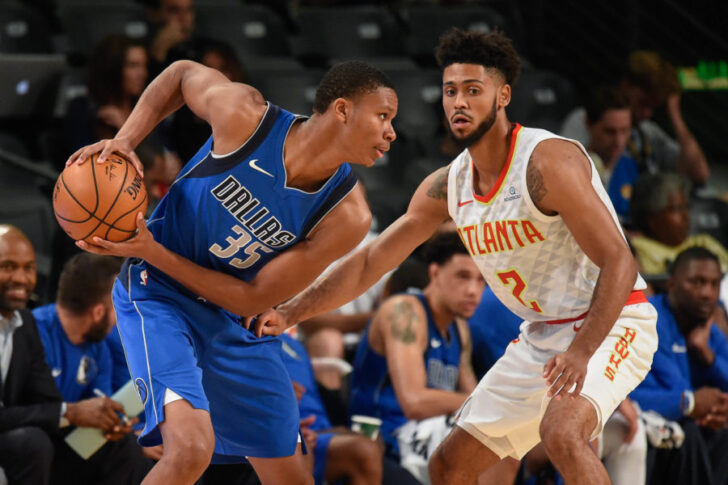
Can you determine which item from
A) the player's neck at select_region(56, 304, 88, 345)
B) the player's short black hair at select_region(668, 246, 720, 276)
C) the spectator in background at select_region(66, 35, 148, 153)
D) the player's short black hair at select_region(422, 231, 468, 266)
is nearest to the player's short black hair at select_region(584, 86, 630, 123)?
the player's short black hair at select_region(668, 246, 720, 276)

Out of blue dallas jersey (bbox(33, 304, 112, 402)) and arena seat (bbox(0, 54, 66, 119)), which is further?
arena seat (bbox(0, 54, 66, 119))

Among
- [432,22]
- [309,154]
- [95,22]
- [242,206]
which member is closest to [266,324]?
[242,206]

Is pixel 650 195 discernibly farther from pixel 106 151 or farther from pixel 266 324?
pixel 106 151

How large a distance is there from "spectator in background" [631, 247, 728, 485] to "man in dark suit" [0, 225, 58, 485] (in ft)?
9.77

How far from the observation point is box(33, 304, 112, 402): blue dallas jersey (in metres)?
5.14

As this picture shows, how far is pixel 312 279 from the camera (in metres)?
4.07

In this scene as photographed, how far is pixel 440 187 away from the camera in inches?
172

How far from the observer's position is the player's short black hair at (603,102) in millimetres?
7406

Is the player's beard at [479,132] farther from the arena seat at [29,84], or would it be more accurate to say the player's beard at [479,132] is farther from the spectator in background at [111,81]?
the arena seat at [29,84]

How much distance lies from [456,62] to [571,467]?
1.57 m

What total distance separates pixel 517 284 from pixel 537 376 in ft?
1.15

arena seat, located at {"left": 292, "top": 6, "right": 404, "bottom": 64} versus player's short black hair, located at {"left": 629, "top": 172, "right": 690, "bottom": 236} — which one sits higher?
arena seat, located at {"left": 292, "top": 6, "right": 404, "bottom": 64}

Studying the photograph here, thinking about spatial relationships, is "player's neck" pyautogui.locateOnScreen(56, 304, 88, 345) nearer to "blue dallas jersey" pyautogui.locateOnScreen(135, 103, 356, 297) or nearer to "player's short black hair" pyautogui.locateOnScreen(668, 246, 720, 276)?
"blue dallas jersey" pyautogui.locateOnScreen(135, 103, 356, 297)

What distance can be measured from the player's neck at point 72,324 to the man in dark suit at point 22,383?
207mm
